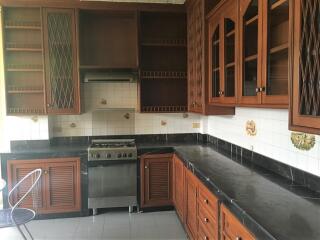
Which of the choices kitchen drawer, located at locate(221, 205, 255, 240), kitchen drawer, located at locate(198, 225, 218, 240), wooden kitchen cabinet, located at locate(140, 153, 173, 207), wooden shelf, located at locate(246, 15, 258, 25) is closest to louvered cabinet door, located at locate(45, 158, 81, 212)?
wooden kitchen cabinet, located at locate(140, 153, 173, 207)

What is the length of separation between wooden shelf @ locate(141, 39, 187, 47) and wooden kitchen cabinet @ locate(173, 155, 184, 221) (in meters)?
1.39

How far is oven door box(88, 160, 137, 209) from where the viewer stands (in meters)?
3.34

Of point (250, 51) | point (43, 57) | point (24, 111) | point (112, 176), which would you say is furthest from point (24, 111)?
point (250, 51)

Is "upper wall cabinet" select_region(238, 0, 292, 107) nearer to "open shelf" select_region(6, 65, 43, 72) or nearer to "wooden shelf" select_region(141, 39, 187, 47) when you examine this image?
"wooden shelf" select_region(141, 39, 187, 47)

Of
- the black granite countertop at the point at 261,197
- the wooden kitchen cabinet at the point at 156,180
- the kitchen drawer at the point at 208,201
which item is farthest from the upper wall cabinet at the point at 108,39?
the kitchen drawer at the point at 208,201

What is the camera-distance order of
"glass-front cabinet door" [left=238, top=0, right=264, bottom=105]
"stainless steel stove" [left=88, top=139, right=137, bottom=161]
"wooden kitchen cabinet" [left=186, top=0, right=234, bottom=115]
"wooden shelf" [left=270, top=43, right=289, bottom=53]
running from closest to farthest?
"wooden shelf" [left=270, top=43, right=289, bottom=53]
"glass-front cabinet door" [left=238, top=0, right=264, bottom=105]
"wooden kitchen cabinet" [left=186, top=0, right=234, bottom=115]
"stainless steel stove" [left=88, top=139, right=137, bottom=161]

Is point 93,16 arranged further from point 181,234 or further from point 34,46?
point 181,234

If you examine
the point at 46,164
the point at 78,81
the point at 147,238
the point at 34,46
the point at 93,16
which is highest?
the point at 93,16

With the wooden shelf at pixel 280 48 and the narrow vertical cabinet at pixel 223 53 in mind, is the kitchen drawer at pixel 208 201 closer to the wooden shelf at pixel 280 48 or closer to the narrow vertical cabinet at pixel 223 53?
the narrow vertical cabinet at pixel 223 53

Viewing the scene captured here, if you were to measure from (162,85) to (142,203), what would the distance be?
151 centimetres

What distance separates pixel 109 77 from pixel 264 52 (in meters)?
2.09

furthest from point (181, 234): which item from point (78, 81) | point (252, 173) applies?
point (78, 81)

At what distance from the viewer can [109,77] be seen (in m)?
3.45

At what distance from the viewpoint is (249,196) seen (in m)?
1.63
